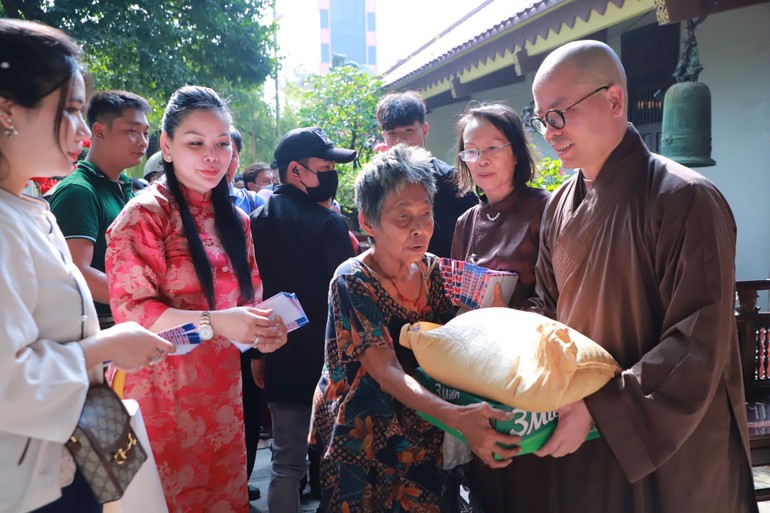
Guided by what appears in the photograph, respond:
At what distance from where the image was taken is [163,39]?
11883 millimetres

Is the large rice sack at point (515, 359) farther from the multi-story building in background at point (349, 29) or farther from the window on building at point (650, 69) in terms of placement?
the multi-story building in background at point (349, 29)

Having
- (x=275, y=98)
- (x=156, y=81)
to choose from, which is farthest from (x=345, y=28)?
(x=156, y=81)

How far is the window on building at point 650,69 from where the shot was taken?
4945mm

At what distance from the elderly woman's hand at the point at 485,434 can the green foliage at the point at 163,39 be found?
10.4m

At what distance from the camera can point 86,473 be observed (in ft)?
4.33

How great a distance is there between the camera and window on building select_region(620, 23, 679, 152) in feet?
16.2

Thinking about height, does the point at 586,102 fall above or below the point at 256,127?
below

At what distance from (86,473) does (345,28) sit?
6503 cm

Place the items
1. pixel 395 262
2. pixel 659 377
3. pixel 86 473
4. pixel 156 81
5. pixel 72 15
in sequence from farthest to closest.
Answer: pixel 156 81, pixel 72 15, pixel 395 262, pixel 659 377, pixel 86 473

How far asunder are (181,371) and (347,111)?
8.28 metres

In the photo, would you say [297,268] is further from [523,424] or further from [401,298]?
[523,424]

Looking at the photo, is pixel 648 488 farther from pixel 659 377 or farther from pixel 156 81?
pixel 156 81

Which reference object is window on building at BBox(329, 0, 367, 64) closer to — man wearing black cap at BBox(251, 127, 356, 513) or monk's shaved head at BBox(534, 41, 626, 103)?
man wearing black cap at BBox(251, 127, 356, 513)

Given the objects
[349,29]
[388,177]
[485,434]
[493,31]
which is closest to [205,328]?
[388,177]
